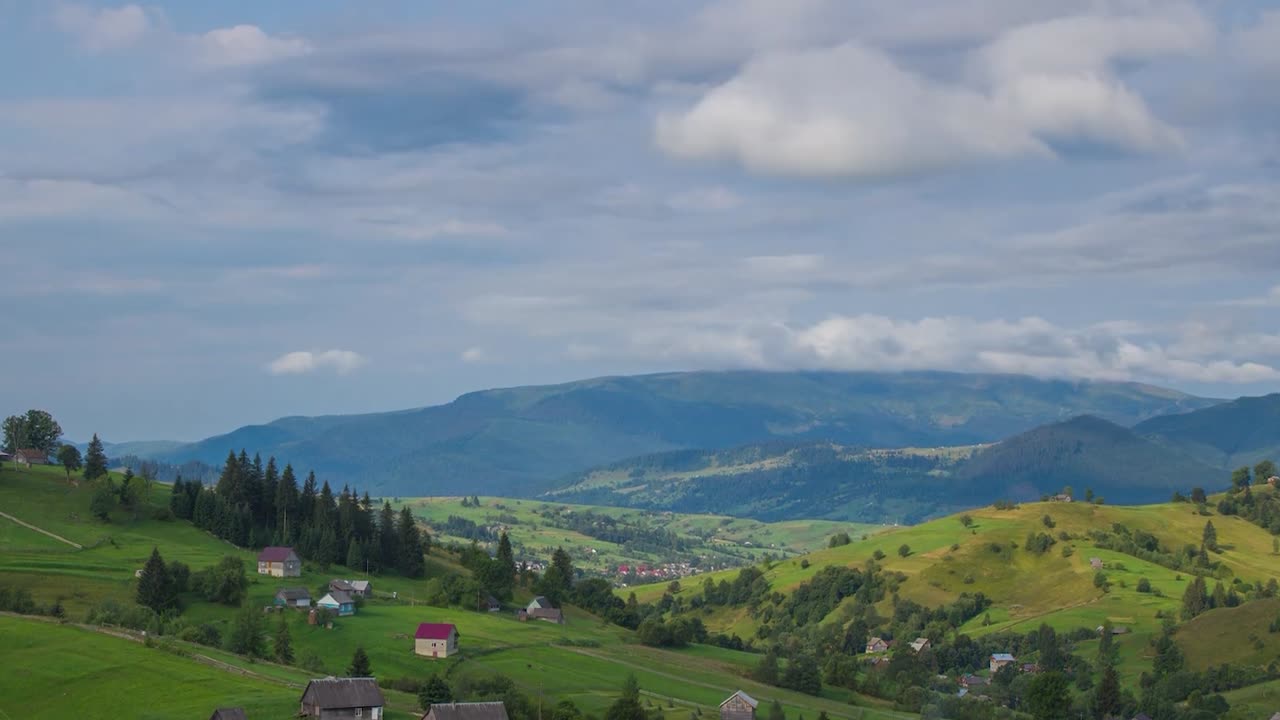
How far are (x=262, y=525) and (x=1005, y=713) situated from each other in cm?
9996

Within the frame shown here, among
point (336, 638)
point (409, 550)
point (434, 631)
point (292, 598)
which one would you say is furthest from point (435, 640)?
point (409, 550)

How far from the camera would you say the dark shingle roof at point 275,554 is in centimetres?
16338

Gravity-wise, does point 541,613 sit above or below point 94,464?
below

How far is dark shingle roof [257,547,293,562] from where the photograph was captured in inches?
6432

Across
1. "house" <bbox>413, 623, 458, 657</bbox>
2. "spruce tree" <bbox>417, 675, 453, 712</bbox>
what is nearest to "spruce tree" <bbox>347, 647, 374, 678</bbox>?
"house" <bbox>413, 623, 458, 657</bbox>

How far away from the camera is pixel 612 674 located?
13762 cm

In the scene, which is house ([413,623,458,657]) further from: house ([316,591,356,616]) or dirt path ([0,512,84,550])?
dirt path ([0,512,84,550])

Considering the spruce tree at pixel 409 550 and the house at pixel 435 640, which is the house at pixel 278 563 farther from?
the house at pixel 435 640

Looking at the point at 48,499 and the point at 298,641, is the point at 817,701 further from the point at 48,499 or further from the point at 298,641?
the point at 48,499

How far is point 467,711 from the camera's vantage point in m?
98.1

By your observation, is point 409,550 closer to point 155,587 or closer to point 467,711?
point 155,587

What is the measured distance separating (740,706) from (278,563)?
6449cm

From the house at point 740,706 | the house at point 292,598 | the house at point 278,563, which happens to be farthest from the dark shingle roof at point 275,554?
the house at point 740,706

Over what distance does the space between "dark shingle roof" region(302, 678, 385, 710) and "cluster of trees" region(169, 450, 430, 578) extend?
75.1 metres
